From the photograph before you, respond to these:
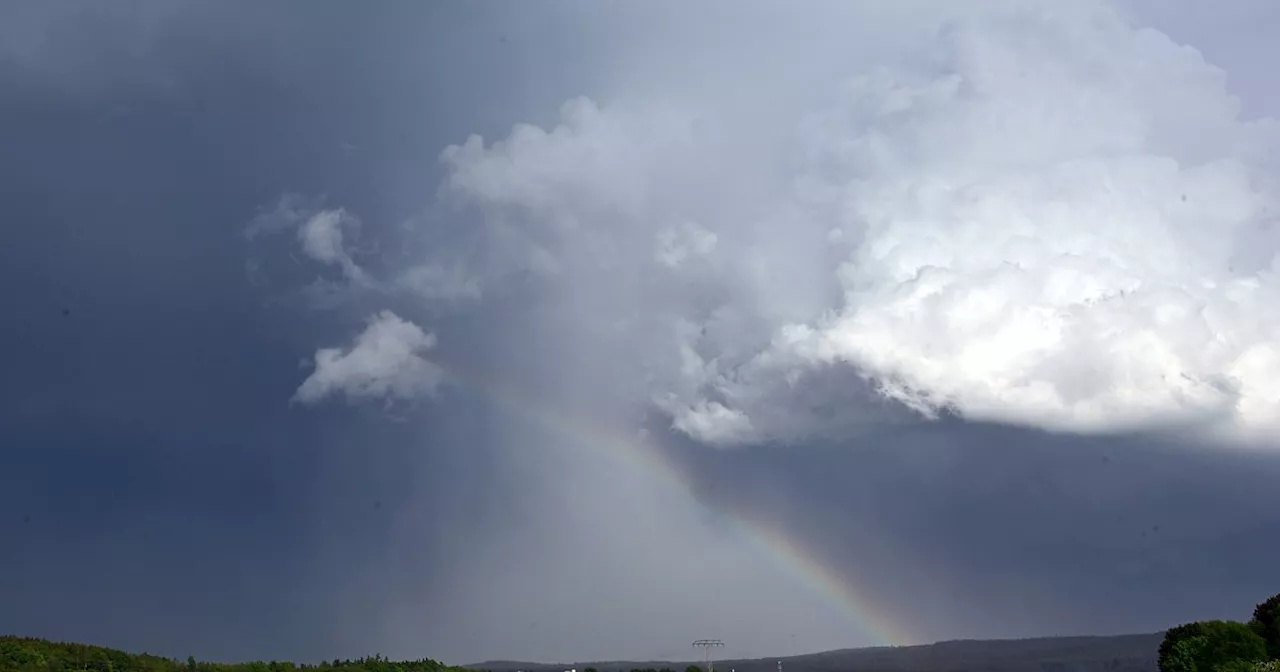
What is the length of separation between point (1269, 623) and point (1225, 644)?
852 centimetres

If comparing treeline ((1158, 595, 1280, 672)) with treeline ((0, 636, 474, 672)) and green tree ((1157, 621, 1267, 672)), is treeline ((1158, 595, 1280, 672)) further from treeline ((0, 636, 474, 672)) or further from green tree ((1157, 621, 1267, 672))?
treeline ((0, 636, 474, 672))

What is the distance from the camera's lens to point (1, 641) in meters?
102

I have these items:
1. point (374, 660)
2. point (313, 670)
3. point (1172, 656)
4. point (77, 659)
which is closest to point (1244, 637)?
point (1172, 656)

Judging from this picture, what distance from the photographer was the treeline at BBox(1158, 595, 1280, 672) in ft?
328

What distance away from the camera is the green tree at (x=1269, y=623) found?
4019 inches

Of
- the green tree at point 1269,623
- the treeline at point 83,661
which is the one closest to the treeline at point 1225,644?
the green tree at point 1269,623

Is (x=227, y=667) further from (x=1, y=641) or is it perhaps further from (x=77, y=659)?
(x=1, y=641)

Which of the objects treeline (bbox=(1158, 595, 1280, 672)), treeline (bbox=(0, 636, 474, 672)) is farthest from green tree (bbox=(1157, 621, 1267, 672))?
treeline (bbox=(0, 636, 474, 672))

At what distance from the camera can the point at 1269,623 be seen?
106 metres

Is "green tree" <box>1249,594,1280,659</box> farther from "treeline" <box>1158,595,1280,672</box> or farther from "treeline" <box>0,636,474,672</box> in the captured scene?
"treeline" <box>0,636,474,672</box>

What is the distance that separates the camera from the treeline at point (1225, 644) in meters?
100

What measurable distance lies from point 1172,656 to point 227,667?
117472 mm

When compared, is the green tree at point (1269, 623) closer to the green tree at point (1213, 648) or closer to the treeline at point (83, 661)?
the green tree at point (1213, 648)

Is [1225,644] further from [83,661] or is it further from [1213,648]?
[83,661]
